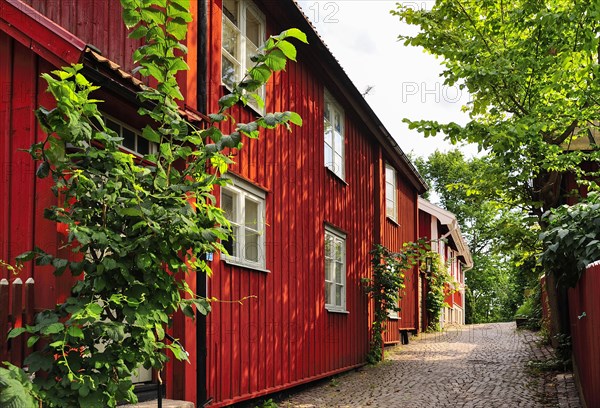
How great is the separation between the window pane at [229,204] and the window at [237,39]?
1.41m

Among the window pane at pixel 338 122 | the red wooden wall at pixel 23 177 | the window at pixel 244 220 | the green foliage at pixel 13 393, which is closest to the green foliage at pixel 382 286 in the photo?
the window pane at pixel 338 122

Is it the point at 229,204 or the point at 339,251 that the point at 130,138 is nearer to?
the point at 229,204

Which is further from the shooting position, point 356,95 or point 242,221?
point 356,95

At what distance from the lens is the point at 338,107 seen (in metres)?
13.5

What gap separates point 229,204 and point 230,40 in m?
2.20

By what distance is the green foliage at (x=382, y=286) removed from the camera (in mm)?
14727

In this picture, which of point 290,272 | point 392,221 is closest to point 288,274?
point 290,272

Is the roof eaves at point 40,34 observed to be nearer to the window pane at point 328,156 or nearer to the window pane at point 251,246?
the window pane at point 251,246

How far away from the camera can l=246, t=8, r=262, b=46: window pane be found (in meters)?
9.63

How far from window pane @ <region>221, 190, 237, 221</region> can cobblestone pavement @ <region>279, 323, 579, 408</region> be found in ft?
9.34

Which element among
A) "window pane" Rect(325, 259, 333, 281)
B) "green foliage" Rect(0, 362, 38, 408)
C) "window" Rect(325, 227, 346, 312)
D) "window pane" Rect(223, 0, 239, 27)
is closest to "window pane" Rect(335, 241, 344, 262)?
"window" Rect(325, 227, 346, 312)

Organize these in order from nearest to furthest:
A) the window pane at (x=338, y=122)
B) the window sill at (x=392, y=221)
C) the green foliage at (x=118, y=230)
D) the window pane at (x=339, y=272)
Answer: the green foliage at (x=118, y=230) < the window pane at (x=339, y=272) < the window pane at (x=338, y=122) < the window sill at (x=392, y=221)

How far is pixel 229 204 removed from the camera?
8.62 m

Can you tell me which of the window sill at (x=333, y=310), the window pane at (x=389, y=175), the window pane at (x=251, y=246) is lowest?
the window sill at (x=333, y=310)
